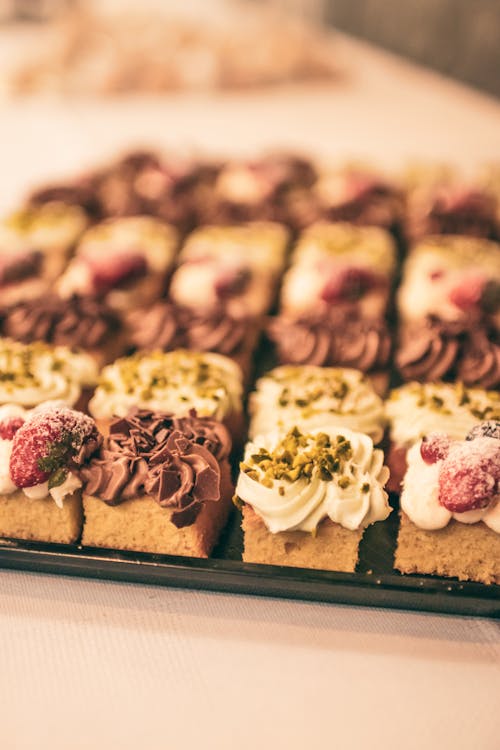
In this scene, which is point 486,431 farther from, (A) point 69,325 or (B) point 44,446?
(A) point 69,325

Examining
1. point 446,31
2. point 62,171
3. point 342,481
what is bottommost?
point 62,171

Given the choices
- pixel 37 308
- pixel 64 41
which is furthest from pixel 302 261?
pixel 64 41

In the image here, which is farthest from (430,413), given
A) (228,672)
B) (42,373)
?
(42,373)

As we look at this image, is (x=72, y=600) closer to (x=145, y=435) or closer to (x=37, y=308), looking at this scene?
(x=145, y=435)

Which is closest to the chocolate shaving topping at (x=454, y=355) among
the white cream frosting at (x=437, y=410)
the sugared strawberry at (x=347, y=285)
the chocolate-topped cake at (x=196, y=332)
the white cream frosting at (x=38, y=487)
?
the white cream frosting at (x=437, y=410)

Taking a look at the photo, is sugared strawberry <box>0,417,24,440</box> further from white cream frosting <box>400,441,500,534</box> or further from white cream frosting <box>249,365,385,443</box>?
white cream frosting <box>400,441,500,534</box>
